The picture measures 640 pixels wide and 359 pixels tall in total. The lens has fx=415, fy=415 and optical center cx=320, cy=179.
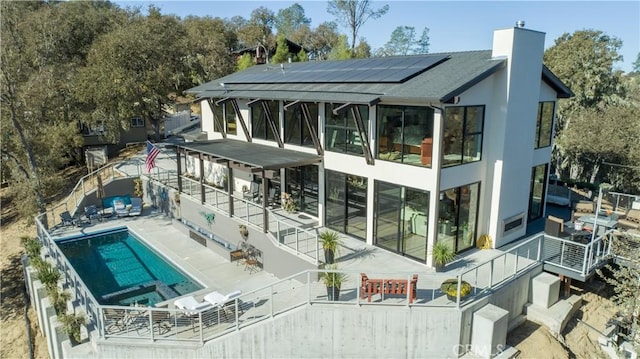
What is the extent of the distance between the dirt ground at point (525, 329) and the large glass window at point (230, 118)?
1177 cm

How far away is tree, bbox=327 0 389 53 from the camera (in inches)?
2505

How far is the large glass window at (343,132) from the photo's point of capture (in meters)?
14.9

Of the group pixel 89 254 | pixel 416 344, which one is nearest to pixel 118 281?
pixel 89 254

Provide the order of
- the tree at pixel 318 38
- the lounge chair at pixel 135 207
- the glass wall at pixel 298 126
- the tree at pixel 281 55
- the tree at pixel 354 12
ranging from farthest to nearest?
Answer: the tree at pixel 318 38 < the tree at pixel 354 12 < the tree at pixel 281 55 < the lounge chair at pixel 135 207 < the glass wall at pixel 298 126

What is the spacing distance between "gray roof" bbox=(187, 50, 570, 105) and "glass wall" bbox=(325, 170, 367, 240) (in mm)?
3021

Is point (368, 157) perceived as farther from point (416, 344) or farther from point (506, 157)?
point (416, 344)

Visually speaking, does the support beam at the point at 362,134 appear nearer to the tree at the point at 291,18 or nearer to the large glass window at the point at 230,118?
the large glass window at the point at 230,118

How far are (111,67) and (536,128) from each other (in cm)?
2546

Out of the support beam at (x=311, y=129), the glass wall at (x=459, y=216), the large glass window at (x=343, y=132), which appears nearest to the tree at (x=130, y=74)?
the support beam at (x=311, y=129)

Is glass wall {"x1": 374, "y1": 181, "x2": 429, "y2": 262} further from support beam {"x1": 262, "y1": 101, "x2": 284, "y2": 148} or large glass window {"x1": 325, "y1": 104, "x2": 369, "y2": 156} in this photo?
support beam {"x1": 262, "y1": 101, "x2": 284, "y2": 148}

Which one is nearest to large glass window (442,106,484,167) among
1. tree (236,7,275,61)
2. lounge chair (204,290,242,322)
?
Result: lounge chair (204,290,242,322)

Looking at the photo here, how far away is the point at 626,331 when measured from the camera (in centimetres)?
1242

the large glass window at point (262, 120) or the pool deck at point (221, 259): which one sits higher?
the large glass window at point (262, 120)

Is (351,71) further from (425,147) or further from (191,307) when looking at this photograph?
(191,307)
